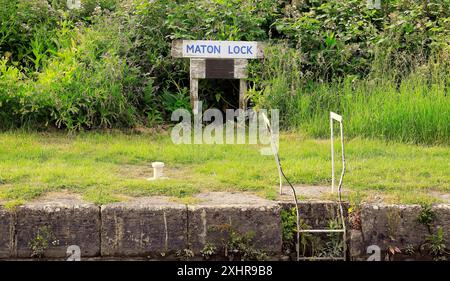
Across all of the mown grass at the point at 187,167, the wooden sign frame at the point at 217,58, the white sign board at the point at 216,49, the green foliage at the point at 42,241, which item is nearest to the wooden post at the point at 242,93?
the wooden sign frame at the point at 217,58

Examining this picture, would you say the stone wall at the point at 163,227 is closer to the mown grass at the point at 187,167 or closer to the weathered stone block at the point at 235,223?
the weathered stone block at the point at 235,223

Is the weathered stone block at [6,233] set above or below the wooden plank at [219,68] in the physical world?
below

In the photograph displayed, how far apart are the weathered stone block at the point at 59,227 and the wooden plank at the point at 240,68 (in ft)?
12.8

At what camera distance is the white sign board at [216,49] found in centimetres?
873

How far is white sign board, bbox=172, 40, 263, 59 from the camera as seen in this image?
8.73 meters

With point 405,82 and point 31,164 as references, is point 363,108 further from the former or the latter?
point 31,164

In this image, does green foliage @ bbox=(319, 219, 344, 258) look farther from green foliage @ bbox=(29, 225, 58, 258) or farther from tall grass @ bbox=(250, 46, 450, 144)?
tall grass @ bbox=(250, 46, 450, 144)

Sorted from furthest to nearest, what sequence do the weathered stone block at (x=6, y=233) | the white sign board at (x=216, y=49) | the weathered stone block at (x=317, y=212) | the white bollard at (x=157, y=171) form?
1. the white sign board at (x=216, y=49)
2. the white bollard at (x=157, y=171)
3. the weathered stone block at (x=317, y=212)
4. the weathered stone block at (x=6, y=233)

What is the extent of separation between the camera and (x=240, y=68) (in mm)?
8812

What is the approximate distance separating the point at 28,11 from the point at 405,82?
4363 mm

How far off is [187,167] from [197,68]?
2.34 meters

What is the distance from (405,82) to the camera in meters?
8.35
